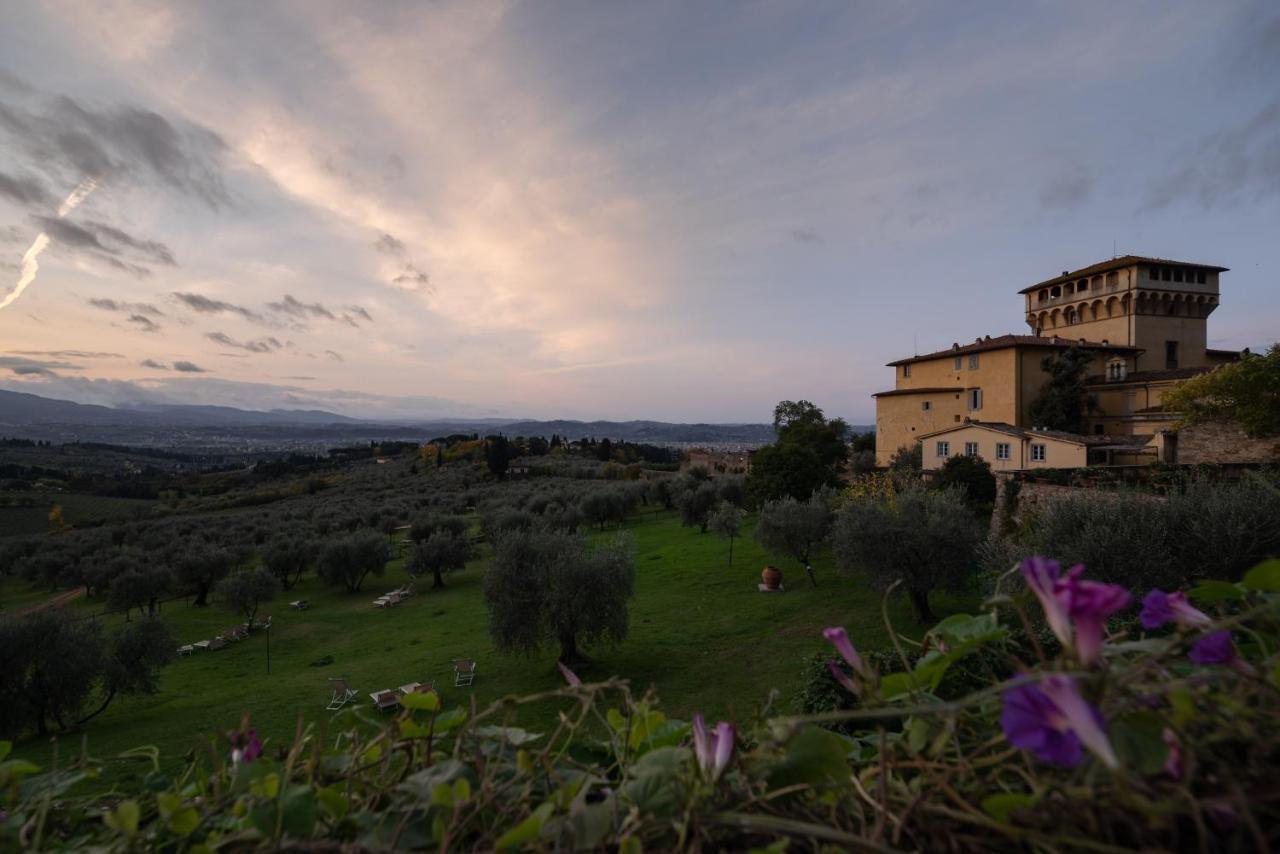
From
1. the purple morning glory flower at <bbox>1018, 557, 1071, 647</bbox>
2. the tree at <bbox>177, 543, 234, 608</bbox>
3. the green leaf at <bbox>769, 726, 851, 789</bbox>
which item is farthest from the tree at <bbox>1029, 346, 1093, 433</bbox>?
the tree at <bbox>177, 543, 234, 608</bbox>

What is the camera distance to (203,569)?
106 ft

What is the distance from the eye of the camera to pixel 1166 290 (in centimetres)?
3697

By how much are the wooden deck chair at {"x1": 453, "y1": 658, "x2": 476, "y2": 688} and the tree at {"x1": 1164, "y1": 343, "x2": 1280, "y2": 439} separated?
26344 mm

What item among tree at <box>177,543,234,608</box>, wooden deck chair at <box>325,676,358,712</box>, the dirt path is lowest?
the dirt path

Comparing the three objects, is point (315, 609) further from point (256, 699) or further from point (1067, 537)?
point (1067, 537)

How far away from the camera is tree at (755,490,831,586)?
2352 cm

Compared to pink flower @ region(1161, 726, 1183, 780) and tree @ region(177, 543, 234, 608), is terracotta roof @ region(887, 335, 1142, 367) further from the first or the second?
tree @ region(177, 543, 234, 608)

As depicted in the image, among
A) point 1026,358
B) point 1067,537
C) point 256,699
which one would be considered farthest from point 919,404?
point 256,699

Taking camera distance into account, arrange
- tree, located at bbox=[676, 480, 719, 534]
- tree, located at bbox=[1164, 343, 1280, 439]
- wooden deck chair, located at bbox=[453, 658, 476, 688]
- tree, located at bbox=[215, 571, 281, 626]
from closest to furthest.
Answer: wooden deck chair, located at bbox=[453, 658, 476, 688] < tree, located at bbox=[1164, 343, 1280, 439] < tree, located at bbox=[215, 571, 281, 626] < tree, located at bbox=[676, 480, 719, 534]

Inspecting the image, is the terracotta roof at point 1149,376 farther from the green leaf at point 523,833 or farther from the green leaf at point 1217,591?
the green leaf at point 523,833

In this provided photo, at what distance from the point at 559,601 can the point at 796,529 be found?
35.9 ft

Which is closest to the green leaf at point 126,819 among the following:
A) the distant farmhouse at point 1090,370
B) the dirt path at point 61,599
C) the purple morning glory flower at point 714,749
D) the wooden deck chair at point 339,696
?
the purple morning glory flower at point 714,749

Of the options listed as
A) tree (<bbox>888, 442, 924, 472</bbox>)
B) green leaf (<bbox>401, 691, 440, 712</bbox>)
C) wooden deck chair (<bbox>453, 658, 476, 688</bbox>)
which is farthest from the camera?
tree (<bbox>888, 442, 924, 472</bbox>)

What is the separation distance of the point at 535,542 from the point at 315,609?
1848 centimetres
